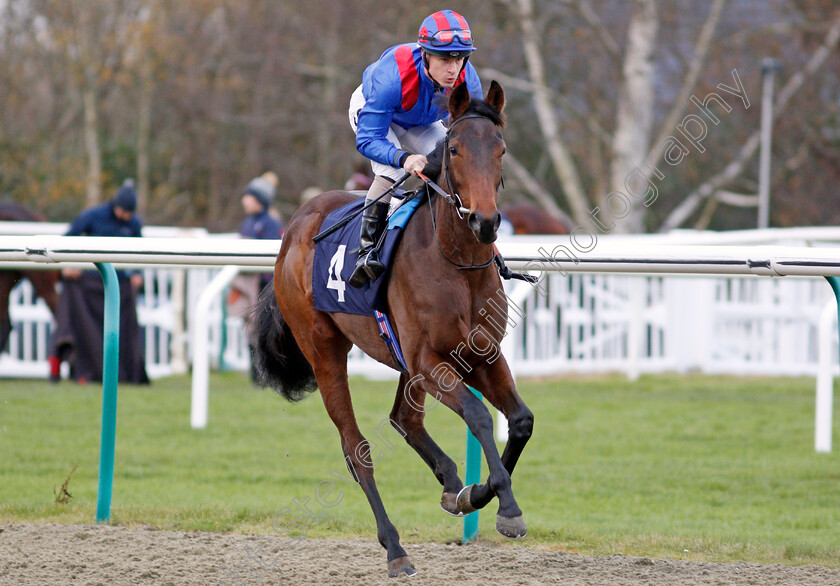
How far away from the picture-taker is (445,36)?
3.80m

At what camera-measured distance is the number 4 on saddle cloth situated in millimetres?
4012

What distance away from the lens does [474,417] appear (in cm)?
359

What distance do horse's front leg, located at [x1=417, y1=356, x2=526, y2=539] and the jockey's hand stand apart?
704mm

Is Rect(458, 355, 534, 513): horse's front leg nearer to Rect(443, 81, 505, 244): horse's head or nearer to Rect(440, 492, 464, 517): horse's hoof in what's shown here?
Rect(440, 492, 464, 517): horse's hoof

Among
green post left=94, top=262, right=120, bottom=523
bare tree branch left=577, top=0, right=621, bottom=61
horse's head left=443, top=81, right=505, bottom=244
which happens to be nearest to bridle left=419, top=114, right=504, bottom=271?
horse's head left=443, top=81, right=505, bottom=244

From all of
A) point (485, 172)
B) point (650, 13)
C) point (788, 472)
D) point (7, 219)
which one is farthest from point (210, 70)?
point (485, 172)

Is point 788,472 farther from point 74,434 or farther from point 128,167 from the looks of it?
point 128,167

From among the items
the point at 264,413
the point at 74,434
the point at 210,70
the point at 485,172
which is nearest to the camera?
the point at 485,172

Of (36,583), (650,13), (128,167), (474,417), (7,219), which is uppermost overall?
(650,13)

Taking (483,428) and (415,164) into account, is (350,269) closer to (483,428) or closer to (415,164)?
(415,164)

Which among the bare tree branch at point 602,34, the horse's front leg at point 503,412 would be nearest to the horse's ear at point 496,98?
the horse's front leg at point 503,412

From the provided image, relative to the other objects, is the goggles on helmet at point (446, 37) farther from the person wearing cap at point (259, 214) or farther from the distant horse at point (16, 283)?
the distant horse at point (16, 283)

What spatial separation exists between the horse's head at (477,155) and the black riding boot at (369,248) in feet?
1.60

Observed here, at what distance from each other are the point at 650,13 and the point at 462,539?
12325 millimetres
